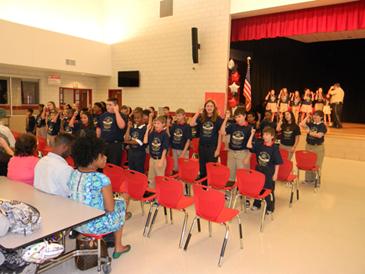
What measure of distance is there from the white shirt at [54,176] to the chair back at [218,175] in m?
2.11

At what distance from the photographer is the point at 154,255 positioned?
2994 millimetres

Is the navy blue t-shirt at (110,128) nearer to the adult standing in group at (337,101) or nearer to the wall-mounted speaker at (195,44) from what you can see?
the wall-mounted speaker at (195,44)

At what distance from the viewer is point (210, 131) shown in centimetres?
486

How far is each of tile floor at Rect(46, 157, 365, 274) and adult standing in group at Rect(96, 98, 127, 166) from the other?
1035mm

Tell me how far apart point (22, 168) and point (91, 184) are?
1.22 meters

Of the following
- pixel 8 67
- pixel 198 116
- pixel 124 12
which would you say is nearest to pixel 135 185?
pixel 198 116

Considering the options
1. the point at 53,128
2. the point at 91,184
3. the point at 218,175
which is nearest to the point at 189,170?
the point at 218,175

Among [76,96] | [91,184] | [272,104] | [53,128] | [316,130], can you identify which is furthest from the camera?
[76,96]

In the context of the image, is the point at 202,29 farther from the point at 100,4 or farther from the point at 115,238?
the point at 115,238

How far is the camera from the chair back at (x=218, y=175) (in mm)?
4035

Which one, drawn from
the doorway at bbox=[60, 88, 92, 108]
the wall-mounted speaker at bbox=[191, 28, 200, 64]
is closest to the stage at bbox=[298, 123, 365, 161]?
the wall-mounted speaker at bbox=[191, 28, 200, 64]

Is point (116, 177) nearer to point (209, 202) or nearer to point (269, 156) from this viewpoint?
point (209, 202)

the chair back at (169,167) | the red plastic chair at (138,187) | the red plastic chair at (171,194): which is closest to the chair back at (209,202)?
the red plastic chair at (171,194)

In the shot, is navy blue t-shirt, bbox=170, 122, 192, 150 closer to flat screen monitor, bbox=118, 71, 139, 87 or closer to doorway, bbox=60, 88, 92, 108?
flat screen monitor, bbox=118, 71, 139, 87
